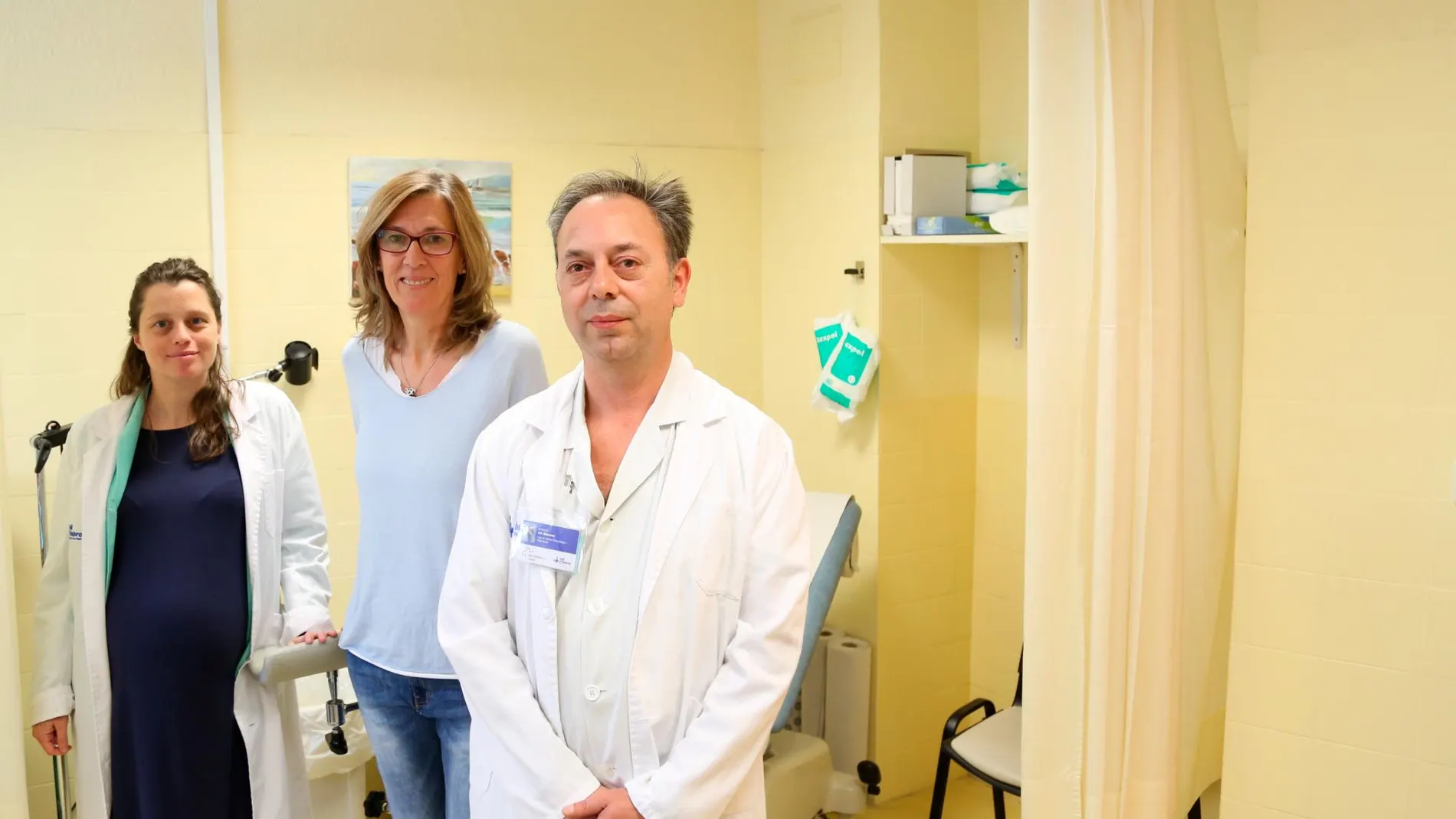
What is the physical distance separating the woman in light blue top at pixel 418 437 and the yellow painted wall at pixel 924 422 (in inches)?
66.5

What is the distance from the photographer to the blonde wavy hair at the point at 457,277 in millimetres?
2332

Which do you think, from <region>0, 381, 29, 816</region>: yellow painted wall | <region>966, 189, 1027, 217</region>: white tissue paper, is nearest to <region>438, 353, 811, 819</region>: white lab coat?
<region>0, 381, 29, 816</region>: yellow painted wall

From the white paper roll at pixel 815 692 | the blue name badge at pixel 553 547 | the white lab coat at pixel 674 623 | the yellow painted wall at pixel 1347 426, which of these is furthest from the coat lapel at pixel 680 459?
the white paper roll at pixel 815 692

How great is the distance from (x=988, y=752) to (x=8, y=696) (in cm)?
211

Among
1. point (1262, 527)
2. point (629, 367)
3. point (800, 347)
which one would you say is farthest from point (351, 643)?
point (800, 347)

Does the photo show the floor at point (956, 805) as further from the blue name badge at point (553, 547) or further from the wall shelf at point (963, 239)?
the blue name badge at point (553, 547)

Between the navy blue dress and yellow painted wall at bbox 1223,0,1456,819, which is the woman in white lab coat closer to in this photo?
the navy blue dress

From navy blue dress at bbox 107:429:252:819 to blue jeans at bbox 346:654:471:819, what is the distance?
0.38 m

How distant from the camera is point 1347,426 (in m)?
2.48

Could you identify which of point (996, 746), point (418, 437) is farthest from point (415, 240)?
point (996, 746)

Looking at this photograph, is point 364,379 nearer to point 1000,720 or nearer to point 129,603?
point 129,603

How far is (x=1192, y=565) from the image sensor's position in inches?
99.9

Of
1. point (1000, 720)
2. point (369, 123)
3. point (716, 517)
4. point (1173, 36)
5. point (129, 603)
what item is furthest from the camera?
point (369, 123)

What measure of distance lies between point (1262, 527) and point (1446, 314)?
22.0 inches
